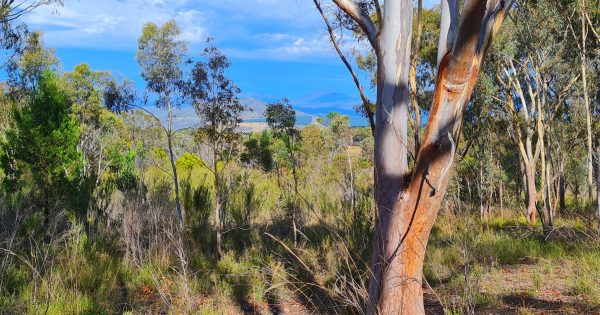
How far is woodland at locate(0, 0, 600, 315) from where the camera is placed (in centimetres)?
294

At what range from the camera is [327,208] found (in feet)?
32.5

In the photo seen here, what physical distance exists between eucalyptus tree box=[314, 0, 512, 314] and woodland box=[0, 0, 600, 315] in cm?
1

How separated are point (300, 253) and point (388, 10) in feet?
16.5

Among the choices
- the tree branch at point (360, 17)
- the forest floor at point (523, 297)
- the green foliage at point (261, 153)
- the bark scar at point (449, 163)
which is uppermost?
the tree branch at point (360, 17)

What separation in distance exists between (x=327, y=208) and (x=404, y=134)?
22.5 ft

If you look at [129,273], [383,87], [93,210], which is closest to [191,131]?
[93,210]

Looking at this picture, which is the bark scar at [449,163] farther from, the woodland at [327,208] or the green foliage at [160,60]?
the green foliage at [160,60]

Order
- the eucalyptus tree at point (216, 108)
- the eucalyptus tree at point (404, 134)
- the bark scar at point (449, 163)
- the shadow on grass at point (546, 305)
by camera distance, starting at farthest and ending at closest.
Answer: the eucalyptus tree at point (216, 108) → the shadow on grass at point (546, 305) → the eucalyptus tree at point (404, 134) → the bark scar at point (449, 163)

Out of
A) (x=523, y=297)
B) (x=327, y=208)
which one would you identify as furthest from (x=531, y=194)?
(x=523, y=297)

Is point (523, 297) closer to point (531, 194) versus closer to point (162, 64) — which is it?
Answer: point (162, 64)

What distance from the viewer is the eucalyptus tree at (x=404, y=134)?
2648mm

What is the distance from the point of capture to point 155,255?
6.48 m

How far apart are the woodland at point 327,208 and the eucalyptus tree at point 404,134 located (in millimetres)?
10

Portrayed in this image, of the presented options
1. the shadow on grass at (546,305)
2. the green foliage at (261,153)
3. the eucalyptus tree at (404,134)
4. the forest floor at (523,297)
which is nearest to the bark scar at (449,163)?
the eucalyptus tree at (404,134)
